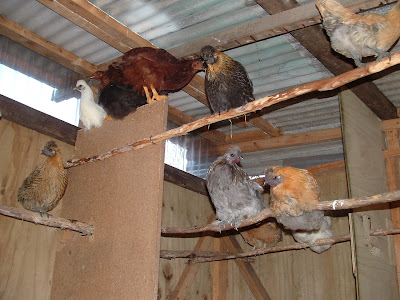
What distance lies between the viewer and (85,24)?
3.55 meters

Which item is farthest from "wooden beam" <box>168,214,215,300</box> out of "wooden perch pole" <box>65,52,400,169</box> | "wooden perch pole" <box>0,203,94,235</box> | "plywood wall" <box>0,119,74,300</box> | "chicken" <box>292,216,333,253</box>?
"wooden perch pole" <box>65,52,400,169</box>

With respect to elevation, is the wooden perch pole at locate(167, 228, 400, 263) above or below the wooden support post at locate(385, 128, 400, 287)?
below

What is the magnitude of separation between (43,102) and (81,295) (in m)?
2.03

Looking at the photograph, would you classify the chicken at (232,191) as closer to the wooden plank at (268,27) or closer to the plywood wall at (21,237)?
the wooden plank at (268,27)

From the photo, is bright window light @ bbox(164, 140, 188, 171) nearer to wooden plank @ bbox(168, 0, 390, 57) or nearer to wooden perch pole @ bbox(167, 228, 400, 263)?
wooden perch pole @ bbox(167, 228, 400, 263)

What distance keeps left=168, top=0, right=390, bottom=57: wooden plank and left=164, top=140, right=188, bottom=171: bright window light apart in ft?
6.51

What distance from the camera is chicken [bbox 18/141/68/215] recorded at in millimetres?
3617

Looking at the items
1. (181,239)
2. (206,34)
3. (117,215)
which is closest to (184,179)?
(181,239)

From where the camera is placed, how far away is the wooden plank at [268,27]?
124 inches

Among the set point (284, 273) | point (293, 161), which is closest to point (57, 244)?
point (284, 273)

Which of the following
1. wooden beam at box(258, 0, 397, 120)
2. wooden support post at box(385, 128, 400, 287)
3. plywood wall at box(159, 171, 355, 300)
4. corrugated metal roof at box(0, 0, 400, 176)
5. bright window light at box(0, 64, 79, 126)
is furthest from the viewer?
plywood wall at box(159, 171, 355, 300)

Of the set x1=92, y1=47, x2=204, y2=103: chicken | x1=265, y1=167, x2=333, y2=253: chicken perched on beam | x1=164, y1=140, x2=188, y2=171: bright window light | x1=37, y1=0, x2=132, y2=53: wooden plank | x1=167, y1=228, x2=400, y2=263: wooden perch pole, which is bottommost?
x1=167, y1=228, x2=400, y2=263: wooden perch pole

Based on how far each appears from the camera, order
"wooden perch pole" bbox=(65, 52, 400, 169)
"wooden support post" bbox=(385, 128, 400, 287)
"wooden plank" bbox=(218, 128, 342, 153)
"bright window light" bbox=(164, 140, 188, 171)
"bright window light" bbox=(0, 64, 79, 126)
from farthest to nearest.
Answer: "bright window light" bbox=(164, 140, 188, 171)
"wooden plank" bbox=(218, 128, 342, 153)
"wooden support post" bbox=(385, 128, 400, 287)
"bright window light" bbox=(0, 64, 79, 126)
"wooden perch pole" bbox=(65, 52, 400, 169)

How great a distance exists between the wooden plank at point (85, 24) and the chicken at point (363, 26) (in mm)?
1892
